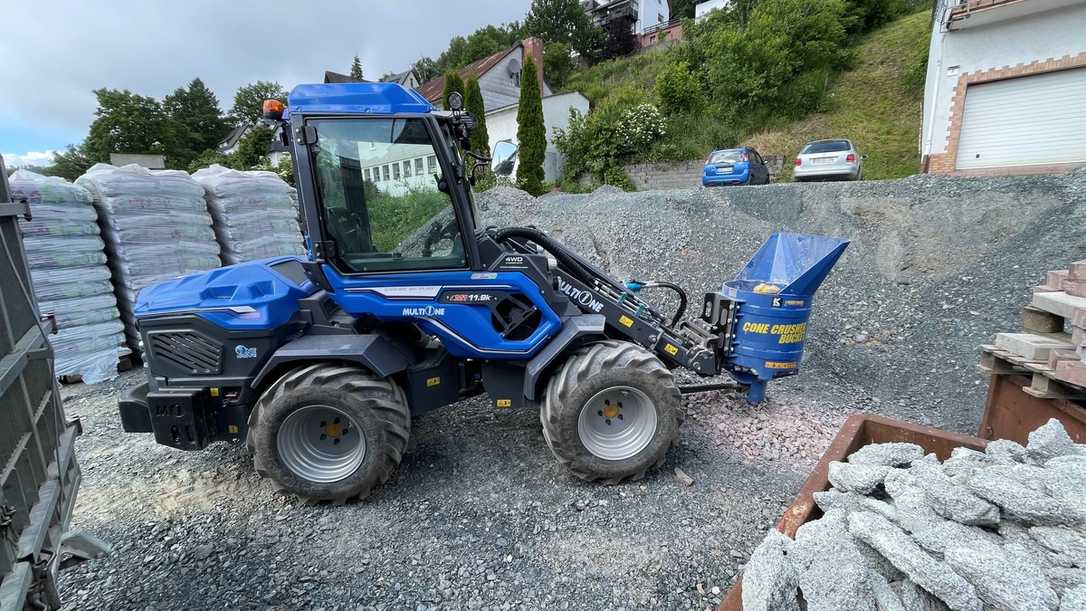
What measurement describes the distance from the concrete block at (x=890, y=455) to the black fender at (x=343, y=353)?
2567mm

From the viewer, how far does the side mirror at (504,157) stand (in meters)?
16.7

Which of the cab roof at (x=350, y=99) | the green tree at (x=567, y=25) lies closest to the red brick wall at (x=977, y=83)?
the cab roof at (x=350, y=99)

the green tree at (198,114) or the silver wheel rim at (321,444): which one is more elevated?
the green tree at (198,114)

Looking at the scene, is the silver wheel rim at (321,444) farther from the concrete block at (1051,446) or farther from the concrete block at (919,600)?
the concrete block at (1051,446)

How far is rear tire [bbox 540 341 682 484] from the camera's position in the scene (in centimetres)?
304

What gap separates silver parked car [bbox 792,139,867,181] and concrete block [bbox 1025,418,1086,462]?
11105 millimetres

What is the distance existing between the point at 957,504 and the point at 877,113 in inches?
811

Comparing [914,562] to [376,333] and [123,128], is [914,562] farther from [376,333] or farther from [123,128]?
[123,128]

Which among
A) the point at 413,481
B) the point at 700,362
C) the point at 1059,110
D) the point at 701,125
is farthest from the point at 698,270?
the point at 701,125

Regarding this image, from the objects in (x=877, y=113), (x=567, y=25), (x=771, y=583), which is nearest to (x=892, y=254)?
(x=771, y=583)

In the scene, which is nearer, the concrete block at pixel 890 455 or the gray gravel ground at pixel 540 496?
the concrete block at pixel 890 455

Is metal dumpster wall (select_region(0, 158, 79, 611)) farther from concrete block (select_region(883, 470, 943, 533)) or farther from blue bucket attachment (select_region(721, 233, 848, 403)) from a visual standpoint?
blue bucket attachment (select_region(721, 233, 848, 403))

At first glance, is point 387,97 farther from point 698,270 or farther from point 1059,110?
point 1059,110

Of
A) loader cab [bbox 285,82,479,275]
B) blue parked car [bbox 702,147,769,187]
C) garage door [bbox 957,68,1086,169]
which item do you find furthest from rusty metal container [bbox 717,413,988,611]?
garage door [bbox 957,68,1086,169]
